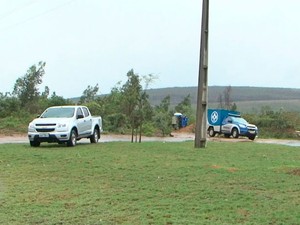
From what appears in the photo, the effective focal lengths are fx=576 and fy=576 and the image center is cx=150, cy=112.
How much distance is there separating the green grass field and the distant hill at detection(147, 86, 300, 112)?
43.9 meters

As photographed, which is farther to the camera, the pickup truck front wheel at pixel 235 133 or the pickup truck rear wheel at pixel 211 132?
the pickup truck rear wheel at pixel 211 132

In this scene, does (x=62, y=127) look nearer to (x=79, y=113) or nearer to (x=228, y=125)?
(x=79, y=113)

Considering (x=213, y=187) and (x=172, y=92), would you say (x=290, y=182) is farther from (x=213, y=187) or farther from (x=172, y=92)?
(x=172, y=92)

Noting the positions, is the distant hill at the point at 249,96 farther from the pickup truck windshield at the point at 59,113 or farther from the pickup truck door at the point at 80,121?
the pickup truck windshield at the point at 59,113

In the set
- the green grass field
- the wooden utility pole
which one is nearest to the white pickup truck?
the wooden utility pole

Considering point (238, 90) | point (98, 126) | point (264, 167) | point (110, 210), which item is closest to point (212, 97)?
point (238, 90)

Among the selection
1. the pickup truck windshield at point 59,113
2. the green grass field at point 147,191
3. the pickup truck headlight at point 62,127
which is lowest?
the green grass field at point 147,191

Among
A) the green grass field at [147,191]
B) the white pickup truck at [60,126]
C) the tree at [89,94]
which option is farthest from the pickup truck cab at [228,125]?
the green grass field at [147,191]

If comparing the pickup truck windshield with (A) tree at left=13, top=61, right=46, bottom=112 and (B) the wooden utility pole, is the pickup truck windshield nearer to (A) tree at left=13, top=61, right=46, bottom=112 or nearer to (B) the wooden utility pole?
(B) the wooden utility pole

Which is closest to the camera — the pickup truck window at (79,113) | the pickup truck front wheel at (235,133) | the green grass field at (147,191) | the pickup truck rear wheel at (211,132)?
the green grass field at (147,191)

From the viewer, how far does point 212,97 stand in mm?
63625

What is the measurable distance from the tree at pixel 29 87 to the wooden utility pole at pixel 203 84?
997 inches

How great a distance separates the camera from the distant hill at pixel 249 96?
6012 cm

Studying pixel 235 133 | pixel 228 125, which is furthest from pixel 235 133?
pixel 228 125
